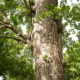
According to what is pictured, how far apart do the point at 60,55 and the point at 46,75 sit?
641 mm

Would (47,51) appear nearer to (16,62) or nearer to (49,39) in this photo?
(49,39)

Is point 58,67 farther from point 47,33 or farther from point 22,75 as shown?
point 22,75

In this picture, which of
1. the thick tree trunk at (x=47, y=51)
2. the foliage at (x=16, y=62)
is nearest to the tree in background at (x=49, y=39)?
the thick tree trunk at (x=47, y=51)

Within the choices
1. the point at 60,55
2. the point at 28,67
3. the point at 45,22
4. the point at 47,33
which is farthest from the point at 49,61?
the point at 28,67

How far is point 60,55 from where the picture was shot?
Answer: 351cm

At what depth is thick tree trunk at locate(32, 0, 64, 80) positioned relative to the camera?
10.4 feet

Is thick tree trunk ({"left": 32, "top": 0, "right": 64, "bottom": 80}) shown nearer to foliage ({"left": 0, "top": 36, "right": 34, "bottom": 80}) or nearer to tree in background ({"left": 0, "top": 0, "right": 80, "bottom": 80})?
tree in background ({"left": 0, "top": 0, "right": 80, "bottom": 80})

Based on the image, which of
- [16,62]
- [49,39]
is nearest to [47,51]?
[49,39]

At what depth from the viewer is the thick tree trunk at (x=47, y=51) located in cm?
316

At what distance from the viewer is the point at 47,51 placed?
338 centimetres

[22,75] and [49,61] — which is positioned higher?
[22,75]

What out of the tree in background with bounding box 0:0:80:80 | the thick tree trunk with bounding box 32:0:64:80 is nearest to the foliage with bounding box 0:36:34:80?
the tree in background with bounding box 0:0:80:80

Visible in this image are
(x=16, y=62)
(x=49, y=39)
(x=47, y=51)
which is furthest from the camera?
(x=16, y=62)

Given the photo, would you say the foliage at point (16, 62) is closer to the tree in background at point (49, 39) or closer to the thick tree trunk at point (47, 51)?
A: the tree in background at point (49, 39)
